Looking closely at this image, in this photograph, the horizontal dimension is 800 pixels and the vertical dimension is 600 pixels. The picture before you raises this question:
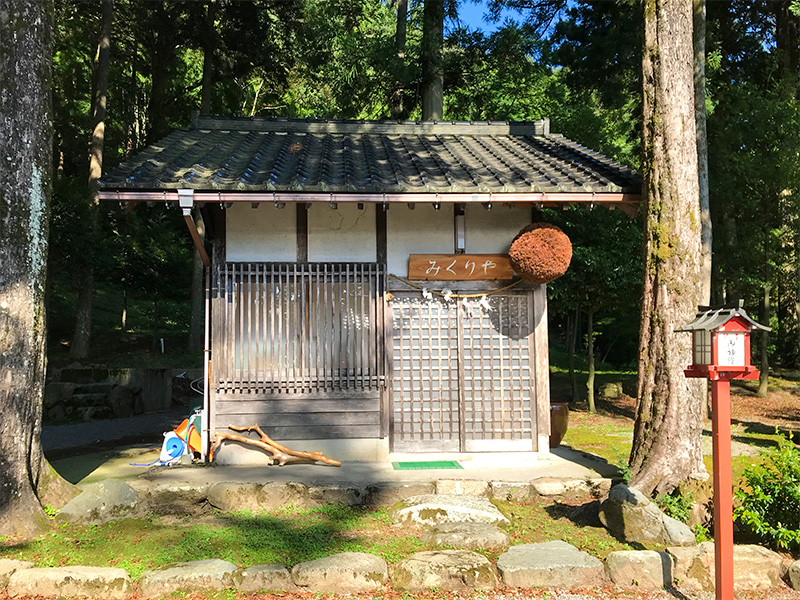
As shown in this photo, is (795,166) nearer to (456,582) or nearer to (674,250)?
(674,250)

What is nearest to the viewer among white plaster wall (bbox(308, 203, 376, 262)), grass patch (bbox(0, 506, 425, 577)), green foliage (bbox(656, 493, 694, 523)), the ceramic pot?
grass patch (bbox(0, 506, 425, 577))

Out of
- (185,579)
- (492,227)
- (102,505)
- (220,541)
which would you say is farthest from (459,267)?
(185,579)

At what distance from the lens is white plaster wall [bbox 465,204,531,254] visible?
900 cm

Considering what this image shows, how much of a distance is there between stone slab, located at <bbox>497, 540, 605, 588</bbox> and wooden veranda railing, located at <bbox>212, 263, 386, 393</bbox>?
3.75 meters

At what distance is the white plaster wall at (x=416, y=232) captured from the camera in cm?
890

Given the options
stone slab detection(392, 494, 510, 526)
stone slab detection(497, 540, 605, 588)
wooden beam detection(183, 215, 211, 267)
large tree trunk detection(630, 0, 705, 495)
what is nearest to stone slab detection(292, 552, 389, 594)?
stone slab detection(497, 540, 605, 588)

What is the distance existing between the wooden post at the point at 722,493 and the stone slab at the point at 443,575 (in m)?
1.69

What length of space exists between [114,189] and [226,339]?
2.37 m

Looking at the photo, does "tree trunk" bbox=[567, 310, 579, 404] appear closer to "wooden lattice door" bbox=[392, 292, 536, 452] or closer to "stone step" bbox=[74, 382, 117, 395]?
"wooden lattice door" bbox=[392, 292, 536, 452]

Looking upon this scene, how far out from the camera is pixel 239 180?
7723mm

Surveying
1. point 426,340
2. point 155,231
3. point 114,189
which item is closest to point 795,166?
point 426,340

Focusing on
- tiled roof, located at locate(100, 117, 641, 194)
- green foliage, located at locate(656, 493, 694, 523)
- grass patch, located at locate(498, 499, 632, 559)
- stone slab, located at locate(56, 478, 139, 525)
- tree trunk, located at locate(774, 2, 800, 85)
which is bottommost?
grass patch, located at locate(498, 499, 632, 559)

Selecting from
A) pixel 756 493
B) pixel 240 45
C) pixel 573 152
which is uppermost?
pixel 240 45

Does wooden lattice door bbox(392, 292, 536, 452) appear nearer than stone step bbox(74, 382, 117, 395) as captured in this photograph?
Yes
